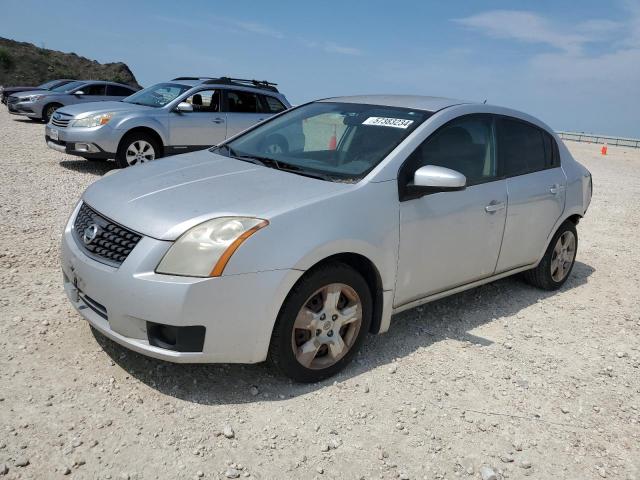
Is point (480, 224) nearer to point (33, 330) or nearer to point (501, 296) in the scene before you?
point (501, 296)

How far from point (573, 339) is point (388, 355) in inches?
63.5

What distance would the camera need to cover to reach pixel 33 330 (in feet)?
12.2

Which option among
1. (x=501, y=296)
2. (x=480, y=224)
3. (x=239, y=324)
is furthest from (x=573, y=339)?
(x=239, y=324)

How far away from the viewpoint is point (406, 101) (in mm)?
4379

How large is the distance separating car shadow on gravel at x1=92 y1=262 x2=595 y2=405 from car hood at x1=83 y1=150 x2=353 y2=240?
0.90m

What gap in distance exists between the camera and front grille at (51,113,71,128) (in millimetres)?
9609

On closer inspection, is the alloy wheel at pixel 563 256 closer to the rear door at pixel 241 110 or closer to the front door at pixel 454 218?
the front door at pixel 454 218

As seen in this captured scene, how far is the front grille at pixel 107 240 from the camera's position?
9.89 feet

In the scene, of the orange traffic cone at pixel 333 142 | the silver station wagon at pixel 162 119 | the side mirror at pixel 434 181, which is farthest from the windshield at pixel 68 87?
the side mirror at pixel 434 181

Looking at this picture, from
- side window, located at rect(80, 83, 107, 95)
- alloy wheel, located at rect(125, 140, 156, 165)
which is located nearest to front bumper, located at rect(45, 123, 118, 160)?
alloy wheel, located at rect(125, 140, 156, 165)

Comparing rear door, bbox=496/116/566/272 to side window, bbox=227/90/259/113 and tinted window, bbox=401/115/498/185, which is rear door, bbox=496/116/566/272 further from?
side window, bbox=227/90/259/113

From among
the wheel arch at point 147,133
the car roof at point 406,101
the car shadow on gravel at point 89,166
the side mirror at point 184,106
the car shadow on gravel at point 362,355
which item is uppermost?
the car roof at point 406,101

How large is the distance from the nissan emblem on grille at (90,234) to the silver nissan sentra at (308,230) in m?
0.01

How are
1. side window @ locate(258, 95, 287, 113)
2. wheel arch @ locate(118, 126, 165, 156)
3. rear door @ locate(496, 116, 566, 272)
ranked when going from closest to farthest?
rear door @ locate(496, 116, 566, 272), wheel arch @ locate(118, 126, 165, 156), side window @ locate(258, 95, 287, 113)
